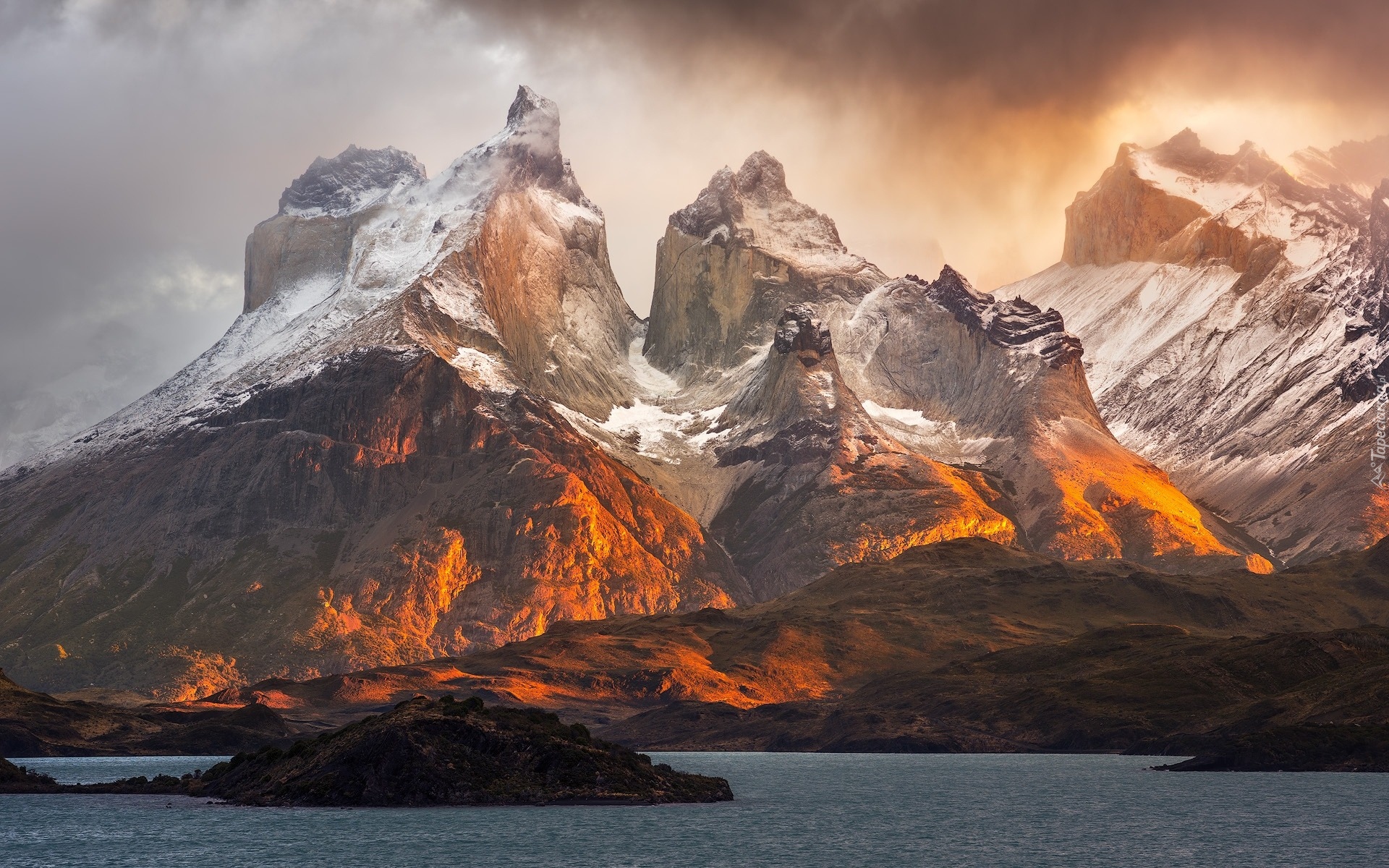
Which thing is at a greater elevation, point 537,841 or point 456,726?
point 456,726

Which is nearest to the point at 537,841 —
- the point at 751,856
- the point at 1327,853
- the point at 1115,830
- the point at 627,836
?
the point at 627,836

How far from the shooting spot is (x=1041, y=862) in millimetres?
155625

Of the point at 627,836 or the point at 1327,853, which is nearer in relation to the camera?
the point at 1327,853

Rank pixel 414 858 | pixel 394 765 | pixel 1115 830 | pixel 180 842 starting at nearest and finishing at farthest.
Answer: pixel 414 858 < pixel 180 842 < pixel 1115 830 < pixel 394 765

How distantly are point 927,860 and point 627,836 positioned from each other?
99.1ft

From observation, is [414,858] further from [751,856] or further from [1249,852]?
[1249,852]

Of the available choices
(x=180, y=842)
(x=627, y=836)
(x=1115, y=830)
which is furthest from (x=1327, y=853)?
(x=180, y=842)

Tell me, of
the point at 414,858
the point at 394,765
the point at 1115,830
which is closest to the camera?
the point at 414,858

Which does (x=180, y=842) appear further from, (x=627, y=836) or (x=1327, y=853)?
(x=1327, y=853)

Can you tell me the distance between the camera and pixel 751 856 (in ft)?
522

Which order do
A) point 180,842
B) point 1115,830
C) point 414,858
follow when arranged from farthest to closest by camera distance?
point 1115,830 → point 180,842 → point 414,858

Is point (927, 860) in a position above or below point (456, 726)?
below

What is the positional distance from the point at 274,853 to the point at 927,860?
56515 mm

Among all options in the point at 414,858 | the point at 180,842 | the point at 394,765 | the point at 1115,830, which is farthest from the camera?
the point at 394,765
